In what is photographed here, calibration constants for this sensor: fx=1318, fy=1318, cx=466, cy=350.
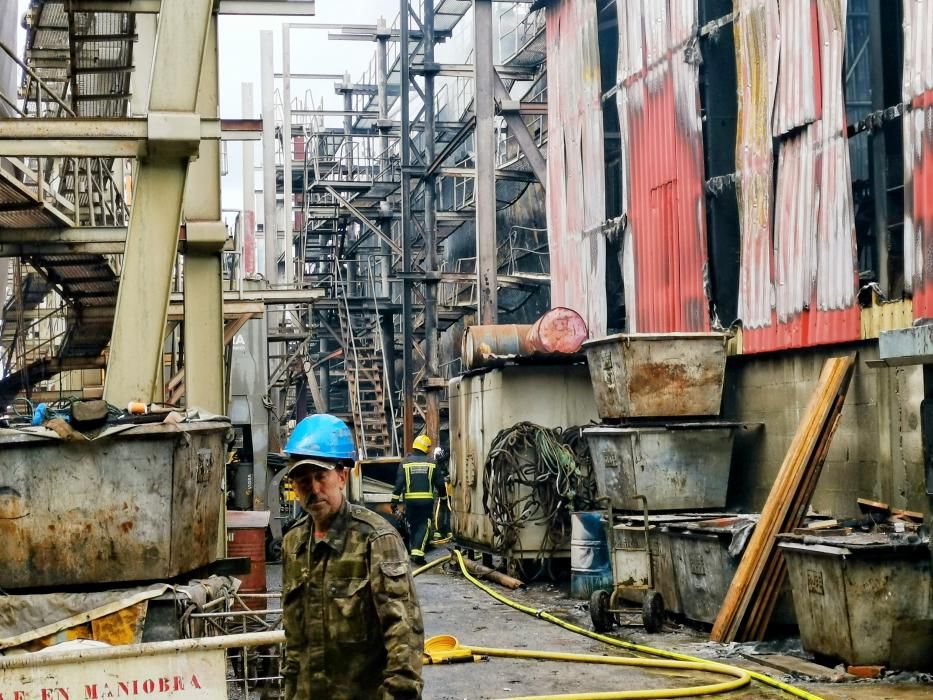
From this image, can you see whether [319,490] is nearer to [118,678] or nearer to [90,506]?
[118,678]

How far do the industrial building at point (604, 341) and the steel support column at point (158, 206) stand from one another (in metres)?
0.02

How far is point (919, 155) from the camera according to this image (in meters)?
12.2

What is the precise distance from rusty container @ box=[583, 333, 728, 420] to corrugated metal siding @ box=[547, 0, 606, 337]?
17.9 ft

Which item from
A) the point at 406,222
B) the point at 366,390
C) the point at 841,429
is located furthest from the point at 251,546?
the point at 366,390

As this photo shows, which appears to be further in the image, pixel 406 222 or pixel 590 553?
pixel 406 222

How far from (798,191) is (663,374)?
248 centimetres

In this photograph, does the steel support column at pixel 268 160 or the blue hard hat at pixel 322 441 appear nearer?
the blue hard hat at pixel 322 441

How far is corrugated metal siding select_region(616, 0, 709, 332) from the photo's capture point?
55.6ft

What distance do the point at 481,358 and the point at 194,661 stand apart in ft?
42.0

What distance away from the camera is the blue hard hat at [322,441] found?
199 inches

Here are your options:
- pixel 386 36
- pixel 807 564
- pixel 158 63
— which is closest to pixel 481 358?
pixel 807 564

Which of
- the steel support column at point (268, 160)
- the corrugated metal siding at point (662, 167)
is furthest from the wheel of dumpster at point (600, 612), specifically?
the steel support column at point (268, 160)

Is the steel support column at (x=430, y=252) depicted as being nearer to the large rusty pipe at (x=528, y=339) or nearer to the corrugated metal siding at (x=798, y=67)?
the large rusty pipe at (x=528, y=339)

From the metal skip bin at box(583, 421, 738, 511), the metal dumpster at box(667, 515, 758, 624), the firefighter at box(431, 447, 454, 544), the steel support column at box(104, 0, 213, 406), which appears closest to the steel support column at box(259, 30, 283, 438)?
the firefighter at box(431, 447, 454, 544)
